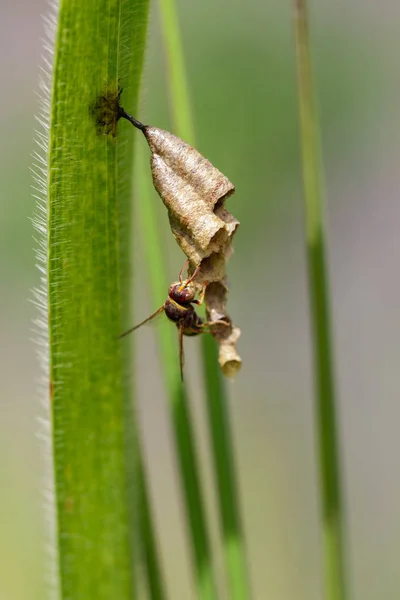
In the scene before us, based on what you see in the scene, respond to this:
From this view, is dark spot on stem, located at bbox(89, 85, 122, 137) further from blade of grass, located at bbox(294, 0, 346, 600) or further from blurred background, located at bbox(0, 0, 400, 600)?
blurred background, located at bbox(0, 0, 400, 600)

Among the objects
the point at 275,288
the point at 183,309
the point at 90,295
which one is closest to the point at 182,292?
the point at 183,309

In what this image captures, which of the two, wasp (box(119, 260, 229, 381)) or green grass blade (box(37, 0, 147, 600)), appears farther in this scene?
wasp (box(119, 260, 229, 381))

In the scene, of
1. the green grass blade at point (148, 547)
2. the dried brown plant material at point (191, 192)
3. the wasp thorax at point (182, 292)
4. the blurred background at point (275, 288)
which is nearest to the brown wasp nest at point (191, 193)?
the dried brown plant material at point (191, 192)

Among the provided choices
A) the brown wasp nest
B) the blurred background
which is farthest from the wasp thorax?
the blurred background

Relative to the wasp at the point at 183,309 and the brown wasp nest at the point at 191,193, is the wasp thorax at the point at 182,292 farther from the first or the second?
the brown wasp nest at the point at 191,193

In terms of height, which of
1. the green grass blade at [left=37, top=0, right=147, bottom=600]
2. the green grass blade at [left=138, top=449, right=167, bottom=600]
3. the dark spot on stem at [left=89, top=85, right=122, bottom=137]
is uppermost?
the dark spot on stem at [left=89, top=85, right=122, bottom=137]

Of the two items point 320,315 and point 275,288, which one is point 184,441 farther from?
point 275,288
